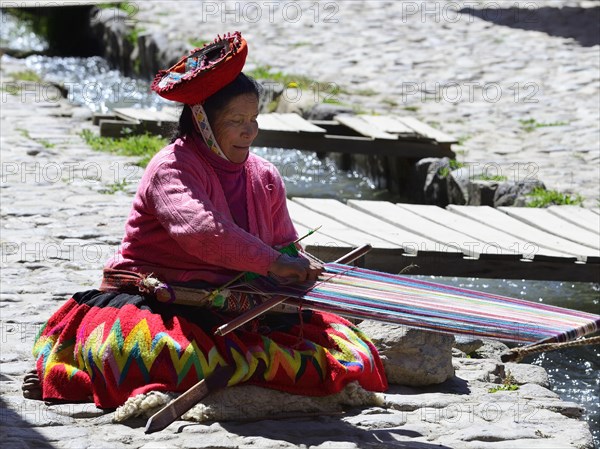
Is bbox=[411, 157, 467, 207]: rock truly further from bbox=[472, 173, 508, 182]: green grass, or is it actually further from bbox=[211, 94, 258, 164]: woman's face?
bbox=[211, 94, 258, 164]: woman's face

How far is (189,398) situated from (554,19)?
474 inches

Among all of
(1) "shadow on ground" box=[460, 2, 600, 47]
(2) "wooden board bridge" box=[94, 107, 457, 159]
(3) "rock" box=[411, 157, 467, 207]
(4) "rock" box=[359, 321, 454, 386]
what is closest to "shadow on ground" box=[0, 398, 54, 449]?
(4) "rock" box=[359, 321, 454, 386]

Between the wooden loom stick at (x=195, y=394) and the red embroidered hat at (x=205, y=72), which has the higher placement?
the red embroidered hat at (x=205, y=72)

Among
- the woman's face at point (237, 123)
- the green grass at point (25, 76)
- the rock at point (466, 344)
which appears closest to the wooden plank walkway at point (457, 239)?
the rock at point (466, 344)

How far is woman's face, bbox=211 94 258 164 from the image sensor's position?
4305mm

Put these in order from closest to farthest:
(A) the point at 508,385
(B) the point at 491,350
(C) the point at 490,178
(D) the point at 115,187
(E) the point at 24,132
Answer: (A) the point at 508,385 < (B) the point at 491,350 < (D) the point at 115,187 < (C) the point at 490,178 < (E) the point at 24,132

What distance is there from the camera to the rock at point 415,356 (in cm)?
462

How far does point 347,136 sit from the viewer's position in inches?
377

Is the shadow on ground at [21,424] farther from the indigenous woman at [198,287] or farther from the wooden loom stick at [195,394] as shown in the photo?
the wooden loom stick at [195,394]

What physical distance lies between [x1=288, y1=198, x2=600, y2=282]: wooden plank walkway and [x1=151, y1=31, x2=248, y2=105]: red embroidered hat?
136 centimetres

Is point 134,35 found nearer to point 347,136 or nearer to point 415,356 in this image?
point 347,136

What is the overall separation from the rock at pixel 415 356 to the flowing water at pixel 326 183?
3.77 feet

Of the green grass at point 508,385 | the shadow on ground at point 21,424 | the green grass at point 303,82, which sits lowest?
the green grass at point 508,385

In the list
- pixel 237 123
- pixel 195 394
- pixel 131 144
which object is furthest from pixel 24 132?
pixel 195 394
